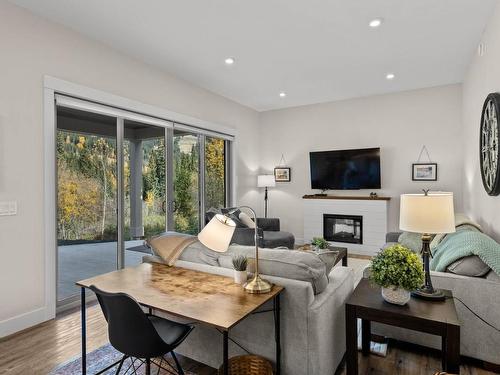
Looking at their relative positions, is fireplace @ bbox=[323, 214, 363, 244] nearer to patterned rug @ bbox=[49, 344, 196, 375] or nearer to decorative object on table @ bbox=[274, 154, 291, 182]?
decorative object on table @ bbox=[274, 154, 291, 182]

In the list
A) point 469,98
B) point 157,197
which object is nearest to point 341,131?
point 469,98

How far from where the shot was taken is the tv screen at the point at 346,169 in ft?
18.0

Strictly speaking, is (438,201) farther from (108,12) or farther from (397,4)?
(108,12)

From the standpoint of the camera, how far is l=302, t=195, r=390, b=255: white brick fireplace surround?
17.4ft

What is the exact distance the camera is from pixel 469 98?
4.17 m

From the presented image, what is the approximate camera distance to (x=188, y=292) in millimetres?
1743

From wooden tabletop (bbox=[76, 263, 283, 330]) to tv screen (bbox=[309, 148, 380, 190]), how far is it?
4247 millimetres

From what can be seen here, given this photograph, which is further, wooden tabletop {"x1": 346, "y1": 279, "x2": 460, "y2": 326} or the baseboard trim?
the baseboard trim

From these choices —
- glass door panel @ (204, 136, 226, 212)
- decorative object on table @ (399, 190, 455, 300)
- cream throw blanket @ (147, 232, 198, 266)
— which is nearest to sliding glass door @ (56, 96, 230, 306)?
glass door panel @ (204, 136, 226, 212)

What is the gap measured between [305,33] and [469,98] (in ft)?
8.53

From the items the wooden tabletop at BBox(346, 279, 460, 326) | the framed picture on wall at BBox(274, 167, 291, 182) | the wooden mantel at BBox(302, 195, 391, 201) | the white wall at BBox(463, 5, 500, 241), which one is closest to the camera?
the wooden tabletop at BBox(346, 279, 460, 326)

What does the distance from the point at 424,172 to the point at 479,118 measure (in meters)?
1.68

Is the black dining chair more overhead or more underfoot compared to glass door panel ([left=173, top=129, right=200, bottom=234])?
more underfoot

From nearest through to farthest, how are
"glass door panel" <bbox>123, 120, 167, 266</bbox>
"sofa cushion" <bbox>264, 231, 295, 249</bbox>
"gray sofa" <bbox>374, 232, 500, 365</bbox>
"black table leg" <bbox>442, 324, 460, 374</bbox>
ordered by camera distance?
"black table leg" <bbox>442, 324, 460, 374</bbox> → "gray sofa" <bbox>374, 232, 500, 365</bbox> → "glass door panel" <bbox>123, 120, 167, 266</bbox> → "sofa cushion" <bbox>264, 231, 295, 249</bbox>
